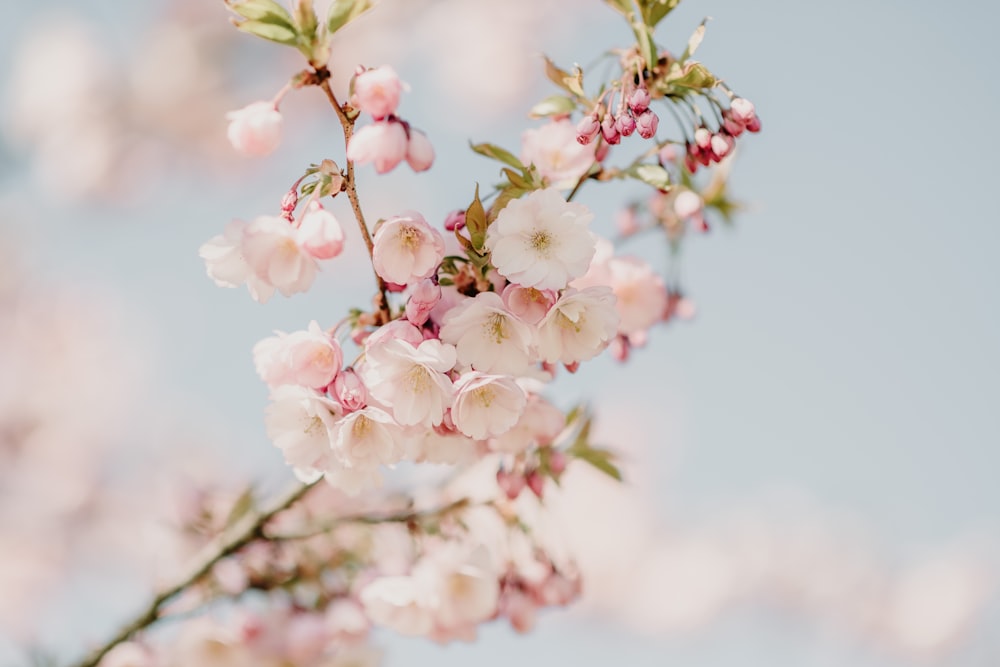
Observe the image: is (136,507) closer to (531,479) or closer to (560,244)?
(531,479)

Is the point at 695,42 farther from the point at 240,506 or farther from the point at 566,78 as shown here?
the point at 240,506

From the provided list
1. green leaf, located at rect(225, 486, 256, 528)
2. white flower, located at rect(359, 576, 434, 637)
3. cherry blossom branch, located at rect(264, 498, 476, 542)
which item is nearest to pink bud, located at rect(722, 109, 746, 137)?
cherry blossom branch, located at rect(264, 498, 476, 542)

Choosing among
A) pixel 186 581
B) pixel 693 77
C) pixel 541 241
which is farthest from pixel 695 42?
pixel 186 581

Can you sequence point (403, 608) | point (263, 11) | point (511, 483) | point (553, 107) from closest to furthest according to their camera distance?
point (263, 11) < point (553, 107) < point (511, 483) < point (403, 608)

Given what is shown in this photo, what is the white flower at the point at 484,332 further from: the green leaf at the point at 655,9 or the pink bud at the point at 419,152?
the green leaf at the point at 655,9

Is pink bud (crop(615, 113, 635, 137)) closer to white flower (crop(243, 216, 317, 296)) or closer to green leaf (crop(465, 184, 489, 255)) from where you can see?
green leaf (crop(465, 184, 489, 255))
